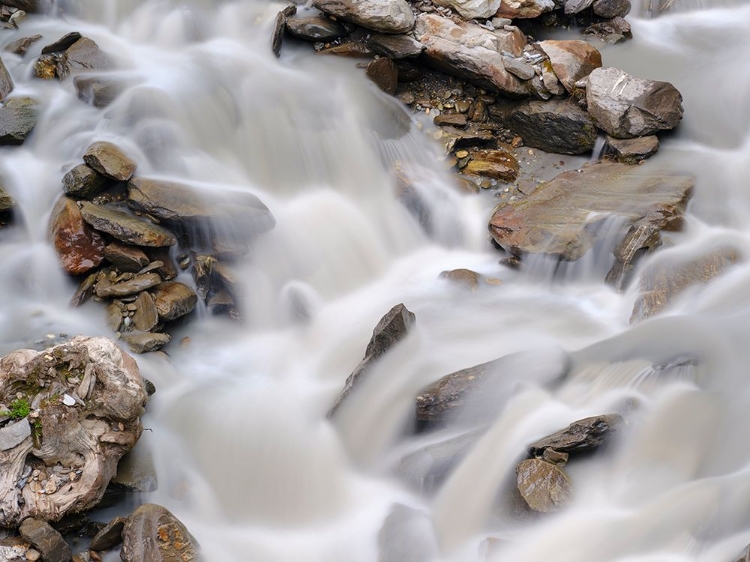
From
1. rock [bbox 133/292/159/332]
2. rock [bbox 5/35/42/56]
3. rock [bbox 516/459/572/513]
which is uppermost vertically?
rock [bbox 5/35/42/56]

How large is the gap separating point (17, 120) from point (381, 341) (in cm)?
A: 438

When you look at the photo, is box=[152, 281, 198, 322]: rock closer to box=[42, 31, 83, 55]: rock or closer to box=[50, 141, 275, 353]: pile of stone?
box=[50, 141, 275, 353]: pile of stone

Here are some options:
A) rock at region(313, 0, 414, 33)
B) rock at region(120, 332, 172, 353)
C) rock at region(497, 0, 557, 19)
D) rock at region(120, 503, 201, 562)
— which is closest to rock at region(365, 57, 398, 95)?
rock at region(313, 0, 414, 33)

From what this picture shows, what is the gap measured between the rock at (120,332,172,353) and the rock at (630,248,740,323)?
3735 mm

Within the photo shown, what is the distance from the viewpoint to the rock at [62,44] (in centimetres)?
811

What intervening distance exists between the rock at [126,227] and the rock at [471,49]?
12.2 ft

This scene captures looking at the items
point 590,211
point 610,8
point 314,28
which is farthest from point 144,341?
point 610,8

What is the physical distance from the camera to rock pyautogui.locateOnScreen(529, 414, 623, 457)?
462 cm

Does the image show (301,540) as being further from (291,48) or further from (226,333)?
(291,48)

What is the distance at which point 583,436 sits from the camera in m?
4.61

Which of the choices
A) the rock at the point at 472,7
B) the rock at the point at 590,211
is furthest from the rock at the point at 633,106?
the rock at the point at 472,7

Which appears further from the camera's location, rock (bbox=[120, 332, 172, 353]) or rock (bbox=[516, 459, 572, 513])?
rock (bbox=[120, 332, 172, 353])

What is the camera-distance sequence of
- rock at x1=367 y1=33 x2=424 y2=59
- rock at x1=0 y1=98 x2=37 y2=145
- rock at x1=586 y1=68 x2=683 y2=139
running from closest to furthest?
rock at x1=0 y1=98 x2=37 y2=145 → rock at x1=586 y1=68 x2=683 y2=139 → rock at x1=367 y1=33 x2=424 y2=59

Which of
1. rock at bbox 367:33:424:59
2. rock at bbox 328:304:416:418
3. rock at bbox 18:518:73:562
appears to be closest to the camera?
rock at bbox 18:518:73:562
